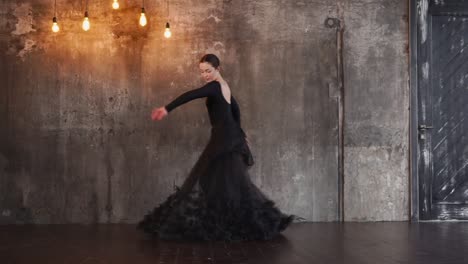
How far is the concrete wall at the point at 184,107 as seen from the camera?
8703mm

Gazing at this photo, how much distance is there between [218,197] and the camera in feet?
23.8

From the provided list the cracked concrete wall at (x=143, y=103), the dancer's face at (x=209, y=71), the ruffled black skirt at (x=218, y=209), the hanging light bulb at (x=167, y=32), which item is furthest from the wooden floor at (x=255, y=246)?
the hanging light bulb at (x=167, y=32)

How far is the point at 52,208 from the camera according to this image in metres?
8.67

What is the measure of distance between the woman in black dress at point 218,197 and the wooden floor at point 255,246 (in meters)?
0.19

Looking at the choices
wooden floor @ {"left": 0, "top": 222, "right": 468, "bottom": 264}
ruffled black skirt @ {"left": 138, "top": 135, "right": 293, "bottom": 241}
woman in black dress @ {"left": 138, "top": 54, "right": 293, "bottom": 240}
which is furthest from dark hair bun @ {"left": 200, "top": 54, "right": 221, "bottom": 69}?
wooden floor @ {"left": 0, "top": 222, "right": 468, "bottom": 264}

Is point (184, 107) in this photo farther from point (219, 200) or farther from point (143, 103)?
point (219, 200)

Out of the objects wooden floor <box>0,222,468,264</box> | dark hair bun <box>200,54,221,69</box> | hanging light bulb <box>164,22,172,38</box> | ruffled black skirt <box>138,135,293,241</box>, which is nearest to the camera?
wooden floor <box>0,222,468,264</box>

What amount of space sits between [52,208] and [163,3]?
3.03 metres

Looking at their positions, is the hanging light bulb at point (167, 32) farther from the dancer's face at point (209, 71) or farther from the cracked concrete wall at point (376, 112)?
the cracked concrete wall at point (376, 112)

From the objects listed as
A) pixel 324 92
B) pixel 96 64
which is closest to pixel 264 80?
pixel 324 92

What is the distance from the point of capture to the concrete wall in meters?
8.70

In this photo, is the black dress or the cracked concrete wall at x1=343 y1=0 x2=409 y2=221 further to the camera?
the cracked concrete wall at x1=343 y1=0 x2=409 y2=221

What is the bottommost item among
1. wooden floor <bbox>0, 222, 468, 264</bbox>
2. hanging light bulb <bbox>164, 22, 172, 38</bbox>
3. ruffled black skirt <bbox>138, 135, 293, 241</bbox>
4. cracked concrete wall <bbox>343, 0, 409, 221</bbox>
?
wooden floor <bbox>0, 222, 468, 264</bbox>

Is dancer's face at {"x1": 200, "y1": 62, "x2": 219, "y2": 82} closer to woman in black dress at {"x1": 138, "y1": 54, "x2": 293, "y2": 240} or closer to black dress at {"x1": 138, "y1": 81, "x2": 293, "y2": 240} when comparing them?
woman in black dress at {"x1": 138, "y1": 54, "x2": 293, "y2": 240}
